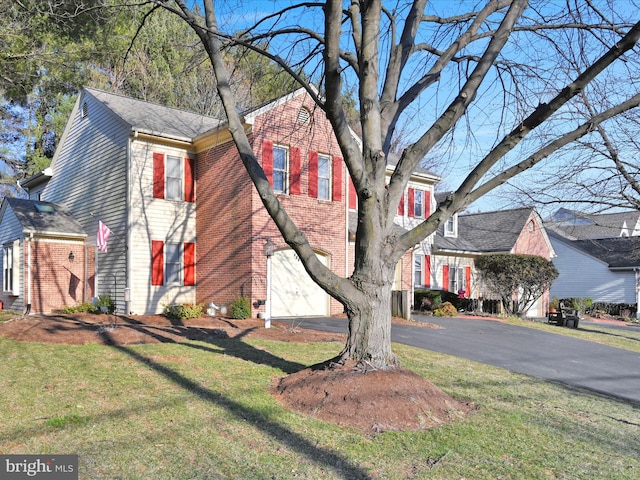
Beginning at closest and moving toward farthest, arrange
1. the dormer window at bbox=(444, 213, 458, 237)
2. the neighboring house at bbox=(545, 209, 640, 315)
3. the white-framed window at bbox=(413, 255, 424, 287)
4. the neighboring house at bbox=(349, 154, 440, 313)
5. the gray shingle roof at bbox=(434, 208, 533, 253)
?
the neighboring house at bbox=(349, 154, 440, 313), the white-framed window at bbox=(413, 255, 424, 287), the gray shingle roof at bbox=(434, 208, 533, 253), the dormer window at bbox=(444, 213, 458, 237), the neighboring house at bbox=(545, 209, 640, 315)

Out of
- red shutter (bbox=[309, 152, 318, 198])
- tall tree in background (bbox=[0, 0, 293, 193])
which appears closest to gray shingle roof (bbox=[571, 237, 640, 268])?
red shutter (bbox=[309, 152, 318, 198])

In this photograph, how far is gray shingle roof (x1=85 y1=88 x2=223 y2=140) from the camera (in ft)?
53.6

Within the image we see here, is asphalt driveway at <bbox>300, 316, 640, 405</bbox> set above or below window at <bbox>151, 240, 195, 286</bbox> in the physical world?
below

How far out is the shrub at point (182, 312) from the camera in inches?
588

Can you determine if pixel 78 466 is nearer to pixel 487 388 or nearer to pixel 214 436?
pixel 214 436

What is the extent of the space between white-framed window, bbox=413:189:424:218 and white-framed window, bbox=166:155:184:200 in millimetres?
10970

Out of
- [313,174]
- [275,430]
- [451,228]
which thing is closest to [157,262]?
[313,174]

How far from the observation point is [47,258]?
17094 mm

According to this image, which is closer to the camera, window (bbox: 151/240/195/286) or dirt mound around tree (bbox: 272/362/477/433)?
dirt mound around tree (bbox: 272/362/477/433)

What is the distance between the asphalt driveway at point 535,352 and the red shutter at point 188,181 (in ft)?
18.9

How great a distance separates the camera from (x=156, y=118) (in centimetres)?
1773

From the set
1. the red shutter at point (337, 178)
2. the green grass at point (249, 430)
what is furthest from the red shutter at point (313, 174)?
the green grass at point (249, 430)

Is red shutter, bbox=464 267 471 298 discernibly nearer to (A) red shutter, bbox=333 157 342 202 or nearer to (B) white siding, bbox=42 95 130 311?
(A) red shutter, bbox=333 157 342 202

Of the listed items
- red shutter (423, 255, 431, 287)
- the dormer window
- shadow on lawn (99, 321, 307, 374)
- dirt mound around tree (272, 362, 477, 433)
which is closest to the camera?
dirt mound around tree (272, 362, 477, 433)
